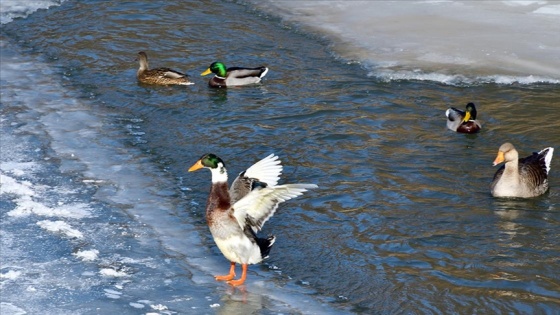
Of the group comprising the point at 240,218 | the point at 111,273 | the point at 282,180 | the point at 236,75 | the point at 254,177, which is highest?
the point at 236,75

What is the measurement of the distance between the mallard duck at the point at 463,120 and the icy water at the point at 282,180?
0.15 meters

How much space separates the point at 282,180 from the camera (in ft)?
29.7

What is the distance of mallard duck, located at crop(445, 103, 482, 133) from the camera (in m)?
9.89

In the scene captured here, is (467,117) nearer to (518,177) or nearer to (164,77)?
(518,177)

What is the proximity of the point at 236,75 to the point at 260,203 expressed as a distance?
5.54 m

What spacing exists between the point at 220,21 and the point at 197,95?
3.29 m

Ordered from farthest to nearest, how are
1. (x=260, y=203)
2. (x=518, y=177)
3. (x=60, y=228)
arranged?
(x=518, y=177) < (x=60, y=228) < (x=260, y=203)

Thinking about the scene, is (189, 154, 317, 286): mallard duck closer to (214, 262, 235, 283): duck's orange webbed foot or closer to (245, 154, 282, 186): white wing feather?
(214, 262, 235, 283): duck's orange webbed foot

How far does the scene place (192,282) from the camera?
689 cm

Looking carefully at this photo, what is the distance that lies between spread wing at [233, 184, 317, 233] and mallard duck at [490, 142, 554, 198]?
Result: 249cm

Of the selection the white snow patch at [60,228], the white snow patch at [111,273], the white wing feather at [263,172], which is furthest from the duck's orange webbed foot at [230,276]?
the white snow patch at [60,228]

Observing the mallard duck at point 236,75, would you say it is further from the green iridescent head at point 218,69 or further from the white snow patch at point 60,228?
the white snow patch at point 60,228

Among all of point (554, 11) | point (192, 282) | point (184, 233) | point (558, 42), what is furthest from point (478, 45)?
point (192, 282)

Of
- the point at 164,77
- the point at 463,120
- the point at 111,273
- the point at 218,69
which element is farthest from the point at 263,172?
the point at 164,77
